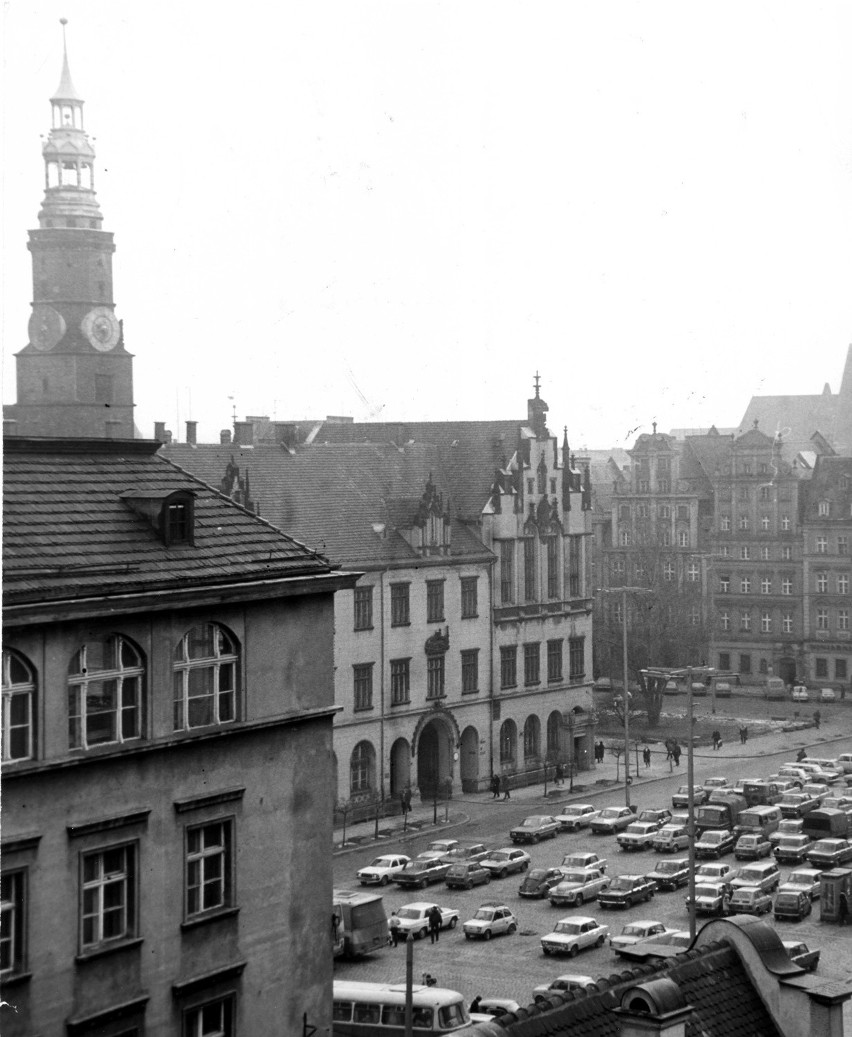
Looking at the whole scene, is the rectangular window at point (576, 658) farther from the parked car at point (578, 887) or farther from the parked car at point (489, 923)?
the parked car at point (489, 923)

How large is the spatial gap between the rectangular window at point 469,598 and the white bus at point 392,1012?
1282 inches

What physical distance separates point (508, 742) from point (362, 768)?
375 inches

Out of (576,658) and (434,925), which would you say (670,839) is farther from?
(576,658)

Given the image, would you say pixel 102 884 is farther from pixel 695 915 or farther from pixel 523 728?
pixel 523 728

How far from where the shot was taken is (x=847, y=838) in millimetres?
56031

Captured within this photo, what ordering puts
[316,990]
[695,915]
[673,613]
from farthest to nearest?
[673,613], [695,915], [316,990]

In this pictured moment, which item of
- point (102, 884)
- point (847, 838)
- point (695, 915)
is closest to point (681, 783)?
point (847, 838)

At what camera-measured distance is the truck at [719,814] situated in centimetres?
5611

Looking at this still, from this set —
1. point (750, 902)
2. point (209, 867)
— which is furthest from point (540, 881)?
point (209, 867)

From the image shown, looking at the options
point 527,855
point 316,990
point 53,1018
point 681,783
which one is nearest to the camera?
point 53,1018

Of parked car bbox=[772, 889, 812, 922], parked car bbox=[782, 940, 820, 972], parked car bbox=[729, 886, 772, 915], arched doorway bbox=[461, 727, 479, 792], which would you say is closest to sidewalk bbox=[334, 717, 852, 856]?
arched doorway bbox=[461, 727, 479, 792]

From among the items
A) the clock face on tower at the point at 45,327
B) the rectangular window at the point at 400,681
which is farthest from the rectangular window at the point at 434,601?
the clock face on tower at the point at 45,327

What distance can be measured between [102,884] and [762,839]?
122 feet

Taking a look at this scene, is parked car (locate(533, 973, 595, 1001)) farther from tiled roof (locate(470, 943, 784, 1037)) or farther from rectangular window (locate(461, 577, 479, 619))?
rectangular window (locate(461, 577, 479, 619))
